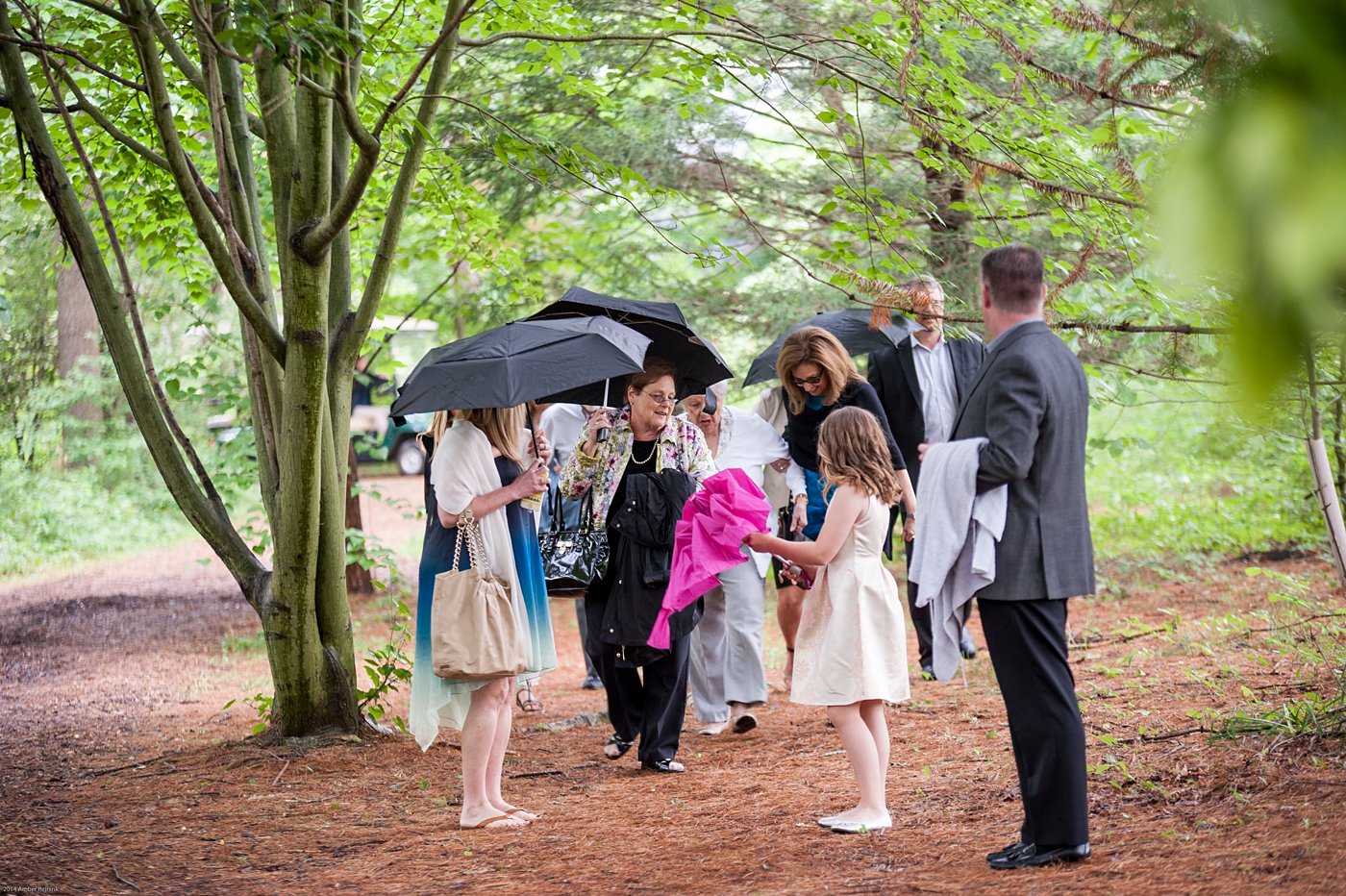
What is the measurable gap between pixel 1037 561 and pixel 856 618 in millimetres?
968

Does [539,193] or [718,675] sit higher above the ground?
[539,193]

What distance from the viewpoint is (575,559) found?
575 cm

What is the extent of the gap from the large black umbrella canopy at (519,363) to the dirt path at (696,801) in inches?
70.1

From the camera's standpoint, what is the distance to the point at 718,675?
6.69 metres

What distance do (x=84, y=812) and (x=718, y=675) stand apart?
324 cm

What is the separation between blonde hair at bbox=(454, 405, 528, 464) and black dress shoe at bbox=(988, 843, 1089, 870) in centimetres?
255

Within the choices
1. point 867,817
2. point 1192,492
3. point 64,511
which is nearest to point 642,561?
point 867,817

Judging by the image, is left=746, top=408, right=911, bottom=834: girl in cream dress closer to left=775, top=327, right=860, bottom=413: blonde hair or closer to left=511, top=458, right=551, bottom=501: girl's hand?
left=511, top=458, right=551, bottom=501: girl's hand

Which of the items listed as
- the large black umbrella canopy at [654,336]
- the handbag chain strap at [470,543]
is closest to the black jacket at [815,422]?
the large black umbrella canopy at [654,336]

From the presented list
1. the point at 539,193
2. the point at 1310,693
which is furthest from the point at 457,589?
the point at 539,193

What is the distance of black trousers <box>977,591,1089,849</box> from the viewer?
12.1 feet

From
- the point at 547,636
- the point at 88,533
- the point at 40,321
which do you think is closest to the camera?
the point at 547,636

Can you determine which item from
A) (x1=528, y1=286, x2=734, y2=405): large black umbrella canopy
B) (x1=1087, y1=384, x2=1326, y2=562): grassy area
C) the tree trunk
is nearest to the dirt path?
(x1=528, y1=286, x2=734, y2=405): large black umbrella canopy

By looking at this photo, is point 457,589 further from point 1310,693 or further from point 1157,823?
point 1310,693
